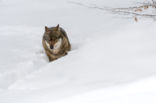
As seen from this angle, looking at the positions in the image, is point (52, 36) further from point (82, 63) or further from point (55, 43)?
point (82, 63)

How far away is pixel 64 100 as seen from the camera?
3959 mm

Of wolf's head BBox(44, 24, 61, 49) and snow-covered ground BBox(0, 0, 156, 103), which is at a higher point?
wolf's head BBox(44, 24, 61, 49)

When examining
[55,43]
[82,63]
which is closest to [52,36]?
[55,43]

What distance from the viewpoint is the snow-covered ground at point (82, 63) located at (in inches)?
157

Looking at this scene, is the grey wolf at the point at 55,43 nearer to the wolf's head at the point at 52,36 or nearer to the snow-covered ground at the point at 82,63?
the wolf's head at the point at 52,36

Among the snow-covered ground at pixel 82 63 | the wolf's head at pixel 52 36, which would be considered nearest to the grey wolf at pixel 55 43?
the wolf's head at pixel 52 36

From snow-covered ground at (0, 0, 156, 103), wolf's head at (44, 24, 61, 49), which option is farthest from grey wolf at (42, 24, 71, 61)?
snow-covered ground at (0, 0, 156, 103)

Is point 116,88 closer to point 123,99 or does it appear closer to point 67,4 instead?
point 123,99

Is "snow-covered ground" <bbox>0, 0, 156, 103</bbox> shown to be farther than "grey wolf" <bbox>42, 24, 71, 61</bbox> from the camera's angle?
No

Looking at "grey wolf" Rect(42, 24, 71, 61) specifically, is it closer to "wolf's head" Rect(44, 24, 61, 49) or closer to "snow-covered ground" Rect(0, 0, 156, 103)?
"wolf's head" Rect(44, 24, 61, 49)

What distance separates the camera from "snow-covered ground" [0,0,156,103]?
3.99 m

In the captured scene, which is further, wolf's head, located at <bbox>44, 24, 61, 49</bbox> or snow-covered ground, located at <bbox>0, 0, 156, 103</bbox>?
wolf's head, located at <bbox>44, 24, 61, 49</bbox>

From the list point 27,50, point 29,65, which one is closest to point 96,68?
point 29,65

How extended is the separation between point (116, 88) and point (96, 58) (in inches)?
78.1
